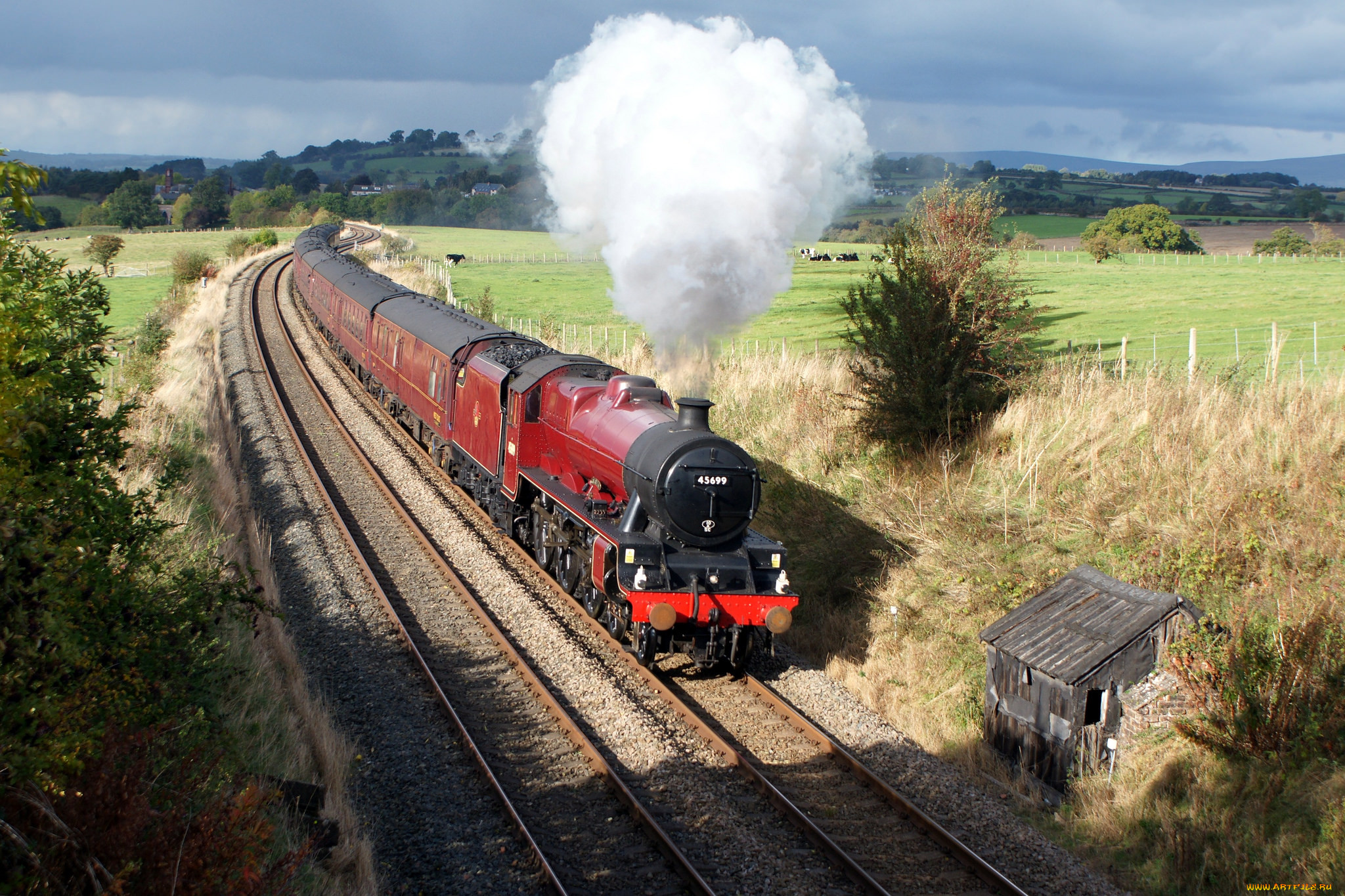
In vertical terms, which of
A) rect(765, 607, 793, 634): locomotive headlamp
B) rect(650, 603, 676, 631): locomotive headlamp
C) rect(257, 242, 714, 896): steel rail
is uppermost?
rect(650, 603, 676, 631): locomotive headlamp

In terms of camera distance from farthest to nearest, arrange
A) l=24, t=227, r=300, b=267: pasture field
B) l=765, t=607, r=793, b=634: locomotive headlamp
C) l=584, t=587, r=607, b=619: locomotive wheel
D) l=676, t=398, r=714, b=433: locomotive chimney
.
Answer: l=24, t=227, r=300, b=267: pasture field < l=584, t=587, r=607, b=619: locomotive wheel < l=676, t=398, r=714, b=433: locomotive chimney < l=765, t=607, r=793, b=634: locomotive headlamp

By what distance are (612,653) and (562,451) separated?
3.31 m

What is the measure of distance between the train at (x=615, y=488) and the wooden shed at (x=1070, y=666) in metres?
2.31

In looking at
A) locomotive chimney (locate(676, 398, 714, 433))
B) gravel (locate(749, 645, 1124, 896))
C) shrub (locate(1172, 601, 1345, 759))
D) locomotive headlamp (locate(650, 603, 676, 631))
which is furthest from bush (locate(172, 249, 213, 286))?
shrub (locate(1172, 601, 1345, 759))

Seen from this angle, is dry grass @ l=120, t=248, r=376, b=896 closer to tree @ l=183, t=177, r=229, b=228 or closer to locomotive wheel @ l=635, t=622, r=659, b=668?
locomotive wheel @ l=635, t=622, r=659, b=668

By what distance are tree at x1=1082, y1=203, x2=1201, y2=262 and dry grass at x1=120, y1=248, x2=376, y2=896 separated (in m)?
58.7

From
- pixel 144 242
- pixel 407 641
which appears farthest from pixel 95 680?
pixel 144 242

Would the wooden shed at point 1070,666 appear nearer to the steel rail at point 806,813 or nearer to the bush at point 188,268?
the steel rail at point 806,813

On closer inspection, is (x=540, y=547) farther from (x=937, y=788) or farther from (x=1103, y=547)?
(x=1103, y=547)

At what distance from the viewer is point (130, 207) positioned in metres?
104

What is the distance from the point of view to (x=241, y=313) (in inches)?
1515

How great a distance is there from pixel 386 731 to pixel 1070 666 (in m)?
6.50

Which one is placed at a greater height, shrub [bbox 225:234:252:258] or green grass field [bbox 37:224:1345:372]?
shrub [bbox 225:234:252:258]

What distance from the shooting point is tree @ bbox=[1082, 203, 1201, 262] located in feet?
216
